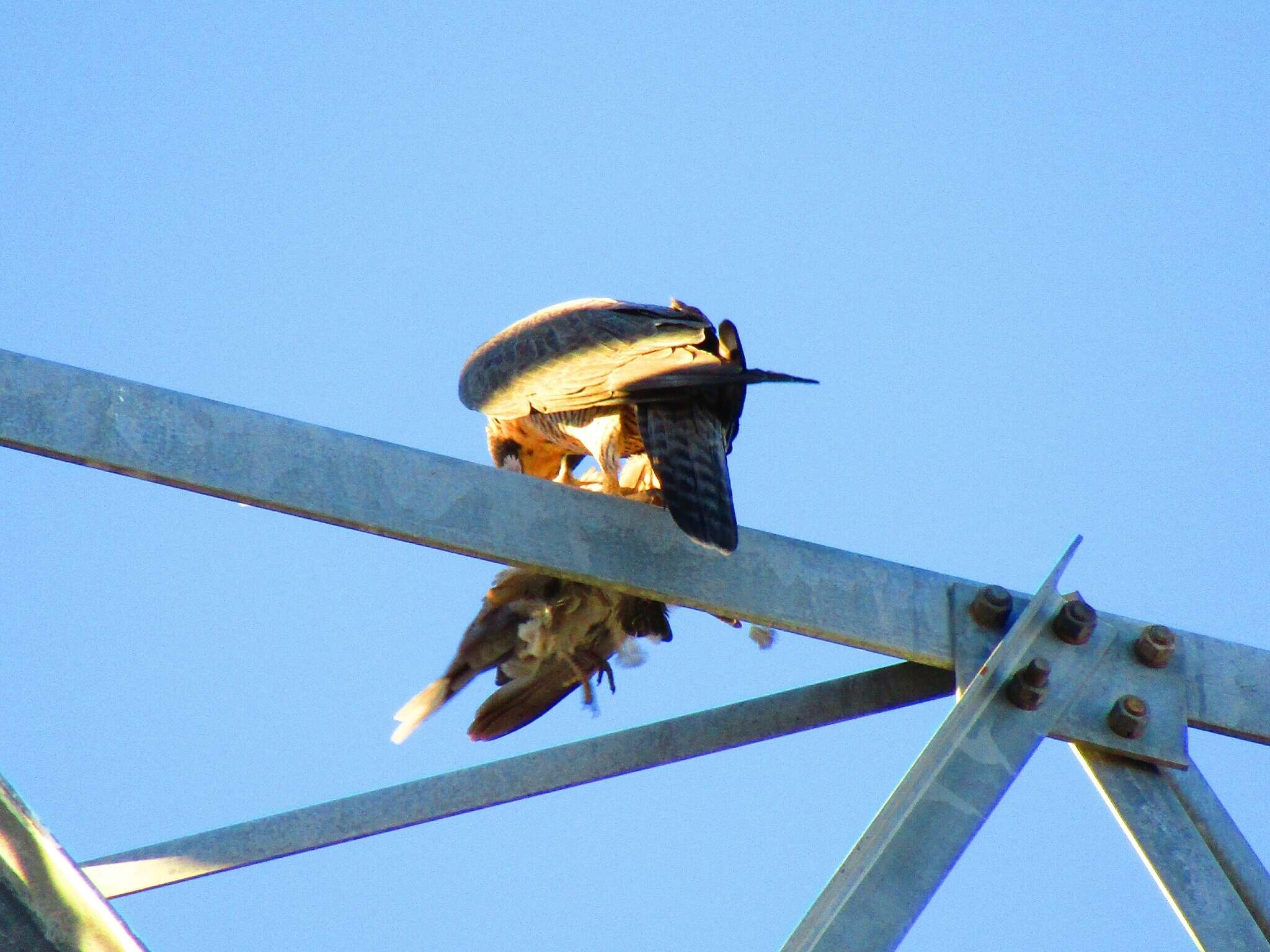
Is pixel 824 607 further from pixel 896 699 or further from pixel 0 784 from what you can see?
pixel 0 784

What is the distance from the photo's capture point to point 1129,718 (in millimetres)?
2311

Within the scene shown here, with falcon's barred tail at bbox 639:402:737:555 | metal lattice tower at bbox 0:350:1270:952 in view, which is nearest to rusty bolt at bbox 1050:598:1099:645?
metal lattice tower at bbox 0:350:1270:952

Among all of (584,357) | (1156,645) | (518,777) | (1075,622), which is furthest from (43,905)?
(584,357)

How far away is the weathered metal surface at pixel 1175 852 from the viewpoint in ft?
7.16

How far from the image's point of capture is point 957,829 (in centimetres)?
211

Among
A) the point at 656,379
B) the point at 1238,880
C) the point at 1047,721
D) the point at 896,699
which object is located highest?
the point at 656,379

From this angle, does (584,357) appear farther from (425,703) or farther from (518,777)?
(518,777)

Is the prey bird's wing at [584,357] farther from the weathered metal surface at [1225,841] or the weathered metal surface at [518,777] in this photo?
the weathered metal surface at [1225,841]

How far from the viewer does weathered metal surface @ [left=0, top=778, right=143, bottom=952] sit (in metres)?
1.75

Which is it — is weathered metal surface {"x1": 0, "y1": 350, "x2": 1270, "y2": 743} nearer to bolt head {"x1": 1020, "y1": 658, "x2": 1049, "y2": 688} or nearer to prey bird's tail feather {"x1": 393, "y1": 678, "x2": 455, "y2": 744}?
bolt head {"x1": 1020, "y1": 658, "x2": 1049, "y2": 688}

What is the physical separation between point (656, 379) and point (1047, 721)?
1067mm

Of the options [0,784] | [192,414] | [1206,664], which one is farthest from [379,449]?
[1206,664]

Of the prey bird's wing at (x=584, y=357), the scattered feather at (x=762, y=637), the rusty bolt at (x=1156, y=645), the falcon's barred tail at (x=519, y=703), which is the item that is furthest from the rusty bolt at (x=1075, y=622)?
the falcon's barred tail at (x=519, y=703)

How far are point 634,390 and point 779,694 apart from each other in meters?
0.77
